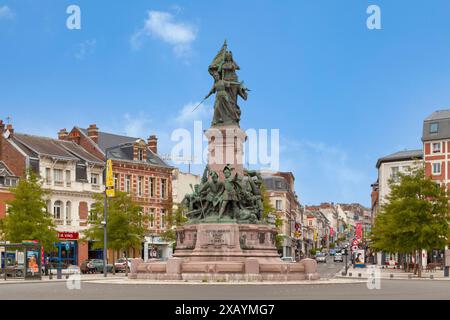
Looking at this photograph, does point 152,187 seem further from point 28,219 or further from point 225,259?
point 225,259

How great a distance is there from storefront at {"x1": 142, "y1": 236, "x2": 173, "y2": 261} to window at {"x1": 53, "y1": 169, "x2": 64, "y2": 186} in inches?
538

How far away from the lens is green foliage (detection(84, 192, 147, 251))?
71938mm

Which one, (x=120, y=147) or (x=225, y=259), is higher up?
(x=120, y=147)

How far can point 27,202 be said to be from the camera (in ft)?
218

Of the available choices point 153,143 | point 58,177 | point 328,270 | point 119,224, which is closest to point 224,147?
point 119,224

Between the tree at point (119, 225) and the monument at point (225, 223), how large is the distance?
27.4 m

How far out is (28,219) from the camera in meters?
65.7

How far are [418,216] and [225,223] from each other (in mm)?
28168

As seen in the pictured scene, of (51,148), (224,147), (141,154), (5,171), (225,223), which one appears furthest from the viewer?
(141,154)

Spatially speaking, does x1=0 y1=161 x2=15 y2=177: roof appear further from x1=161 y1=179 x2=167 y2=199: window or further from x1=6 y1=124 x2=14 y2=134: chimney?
x1=161 y1=179 x2=167 y2=199: window

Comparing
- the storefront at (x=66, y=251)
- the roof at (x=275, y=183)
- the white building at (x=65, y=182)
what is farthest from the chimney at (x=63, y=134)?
the roof at (x=275, y=183)

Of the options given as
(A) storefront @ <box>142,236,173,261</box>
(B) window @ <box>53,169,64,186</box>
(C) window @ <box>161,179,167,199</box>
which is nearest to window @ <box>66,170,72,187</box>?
(B) window @ <box>53,169,64,186</box>

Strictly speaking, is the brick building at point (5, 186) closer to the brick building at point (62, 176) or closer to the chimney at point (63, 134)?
the brick building at point (62, 176)

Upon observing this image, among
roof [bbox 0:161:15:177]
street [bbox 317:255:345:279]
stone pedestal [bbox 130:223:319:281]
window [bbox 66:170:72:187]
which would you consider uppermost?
roof [bbox 0:161:15:177]
